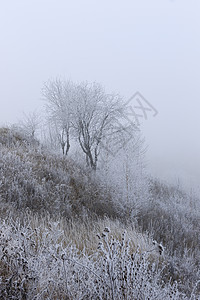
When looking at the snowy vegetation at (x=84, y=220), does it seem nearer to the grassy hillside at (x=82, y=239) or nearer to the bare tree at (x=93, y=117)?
the grassy hillside at (x=82, y=239)

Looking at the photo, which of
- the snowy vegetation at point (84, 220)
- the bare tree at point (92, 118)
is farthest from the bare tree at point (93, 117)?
the snowy vegetation at point (84, 220)

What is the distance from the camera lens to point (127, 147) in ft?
38.7

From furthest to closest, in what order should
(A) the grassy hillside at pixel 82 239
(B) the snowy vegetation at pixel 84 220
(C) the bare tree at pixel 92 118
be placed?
(C) the bare tree at pixel 92 118 < (B) the snowy vegetation at pixel 84 220 < (A) the grassy hillside at pixel 82 239

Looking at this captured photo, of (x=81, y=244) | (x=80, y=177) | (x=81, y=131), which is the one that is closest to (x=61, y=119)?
(x=81, y=131)

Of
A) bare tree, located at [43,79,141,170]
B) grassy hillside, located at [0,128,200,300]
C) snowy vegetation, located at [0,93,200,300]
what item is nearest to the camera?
grassy hillside, located at [0,128,200,300]

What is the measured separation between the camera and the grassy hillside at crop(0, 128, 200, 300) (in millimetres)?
2434

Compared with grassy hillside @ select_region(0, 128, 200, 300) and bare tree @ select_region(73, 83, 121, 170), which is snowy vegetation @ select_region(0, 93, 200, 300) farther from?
bare tree @ select_region(73, 83, 121, 170)

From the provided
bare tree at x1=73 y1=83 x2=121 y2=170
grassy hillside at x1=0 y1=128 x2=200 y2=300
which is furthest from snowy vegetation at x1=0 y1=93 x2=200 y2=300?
bare tree at x1=73 y1=83 x2=121 y2=170

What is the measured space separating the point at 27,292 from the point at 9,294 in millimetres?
181

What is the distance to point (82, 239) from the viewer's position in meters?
5.17

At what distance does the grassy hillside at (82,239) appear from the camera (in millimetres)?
2434

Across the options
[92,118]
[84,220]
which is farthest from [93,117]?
[84,220]

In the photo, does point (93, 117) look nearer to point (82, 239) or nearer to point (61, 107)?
point (61, 107)

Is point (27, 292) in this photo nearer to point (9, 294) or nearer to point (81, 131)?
point (9, 294)
